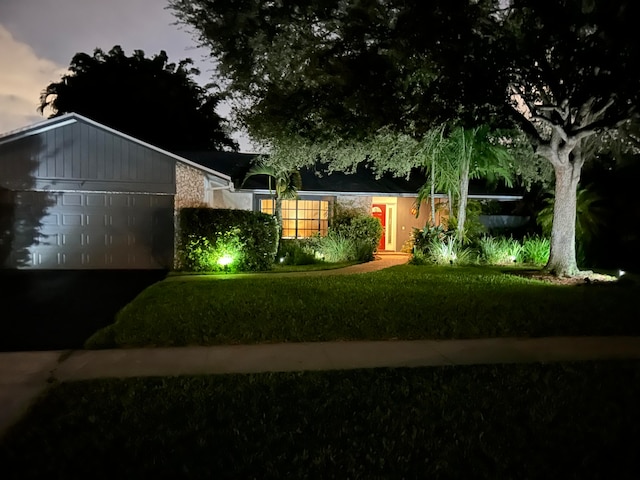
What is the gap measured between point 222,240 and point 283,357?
801 centimetres

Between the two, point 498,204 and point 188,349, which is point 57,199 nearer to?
point 188,349

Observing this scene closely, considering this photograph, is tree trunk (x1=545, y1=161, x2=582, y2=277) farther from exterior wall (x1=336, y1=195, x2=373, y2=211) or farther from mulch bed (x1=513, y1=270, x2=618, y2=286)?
exterior wall (x1=336, y1=195, x2=373, y2=211)

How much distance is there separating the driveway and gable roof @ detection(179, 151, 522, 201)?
17.1 ft

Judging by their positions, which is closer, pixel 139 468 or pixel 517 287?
pixel 139 468

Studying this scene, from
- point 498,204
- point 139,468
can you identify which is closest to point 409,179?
point 498,204

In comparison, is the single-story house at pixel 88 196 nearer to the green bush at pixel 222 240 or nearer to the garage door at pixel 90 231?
the garage door at pixel 90 231

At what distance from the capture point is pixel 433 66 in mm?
12000

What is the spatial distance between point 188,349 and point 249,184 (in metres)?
12.0

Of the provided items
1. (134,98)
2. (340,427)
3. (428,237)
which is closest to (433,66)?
(428,237)

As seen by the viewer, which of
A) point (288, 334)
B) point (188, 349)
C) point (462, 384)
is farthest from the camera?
point (288, 334)

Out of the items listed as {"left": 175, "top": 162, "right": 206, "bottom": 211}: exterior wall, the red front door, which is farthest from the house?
{"left": 175, "top": 162, "right": 206, "bottom": 211}: exterior wall

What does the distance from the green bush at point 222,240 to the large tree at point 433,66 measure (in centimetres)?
239

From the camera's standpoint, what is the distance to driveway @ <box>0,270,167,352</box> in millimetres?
7617

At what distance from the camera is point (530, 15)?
39.0 ft
